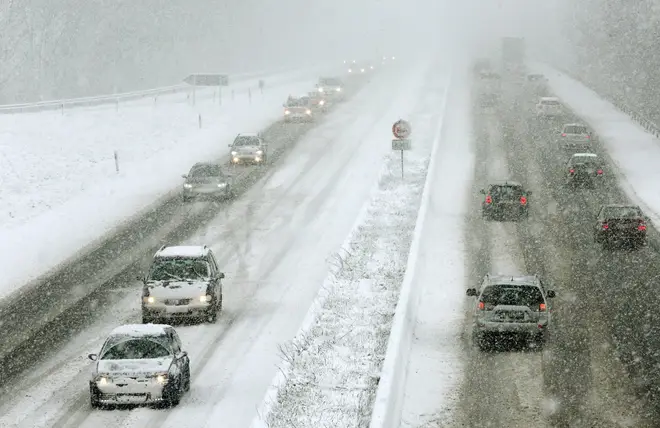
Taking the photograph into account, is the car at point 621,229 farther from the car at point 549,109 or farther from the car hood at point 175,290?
the car at point 549,109

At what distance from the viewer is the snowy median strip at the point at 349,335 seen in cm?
1611

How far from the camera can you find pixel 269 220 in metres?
36.2

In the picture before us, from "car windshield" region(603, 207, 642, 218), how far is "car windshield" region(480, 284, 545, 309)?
11.5m

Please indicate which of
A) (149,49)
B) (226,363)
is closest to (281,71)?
(149,49)

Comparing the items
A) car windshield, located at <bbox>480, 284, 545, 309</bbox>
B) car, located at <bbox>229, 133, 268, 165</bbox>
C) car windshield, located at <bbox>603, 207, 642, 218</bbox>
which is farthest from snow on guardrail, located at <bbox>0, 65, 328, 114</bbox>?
car windshield, located at <bbox>480, 284, 545, 309</bbox>

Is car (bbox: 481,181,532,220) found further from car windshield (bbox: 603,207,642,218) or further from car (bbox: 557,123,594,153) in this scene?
car (bbox: 557,123,594,153)

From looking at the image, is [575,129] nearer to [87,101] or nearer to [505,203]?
[505,203]

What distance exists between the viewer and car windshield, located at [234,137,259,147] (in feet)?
160

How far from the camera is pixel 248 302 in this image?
25.5 metres

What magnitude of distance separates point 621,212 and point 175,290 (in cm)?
1478

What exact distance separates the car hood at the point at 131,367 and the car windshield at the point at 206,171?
74.6 ft

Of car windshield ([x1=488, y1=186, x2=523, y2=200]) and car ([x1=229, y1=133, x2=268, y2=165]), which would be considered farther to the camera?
car ([x1=229, y1=133, x2=268, y2=165])

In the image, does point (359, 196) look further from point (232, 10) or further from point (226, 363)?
point (232, 10)

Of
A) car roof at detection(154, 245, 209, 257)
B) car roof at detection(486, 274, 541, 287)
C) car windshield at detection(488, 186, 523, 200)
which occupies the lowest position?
car windshield at detection(488, 186, 523, 200)
